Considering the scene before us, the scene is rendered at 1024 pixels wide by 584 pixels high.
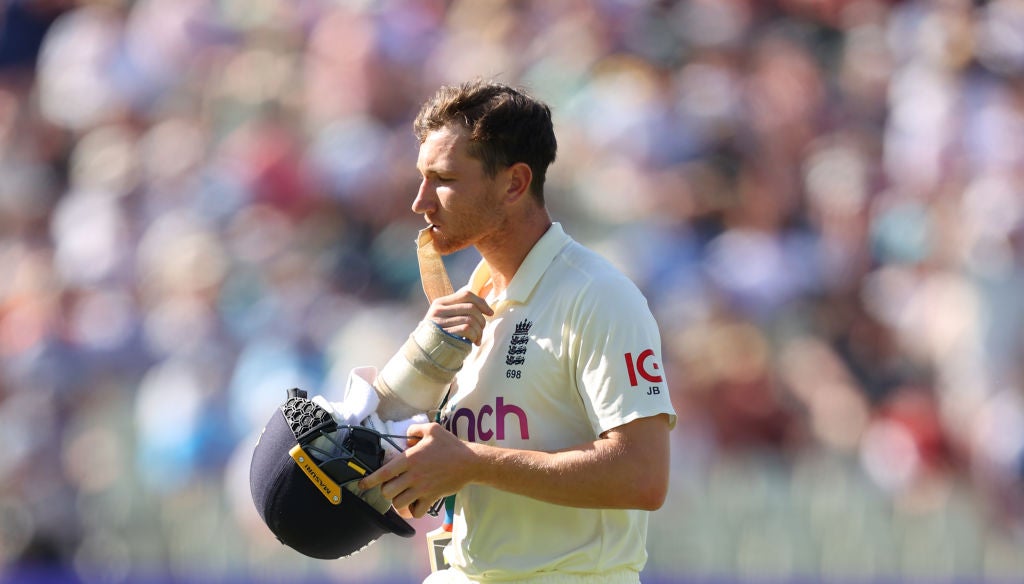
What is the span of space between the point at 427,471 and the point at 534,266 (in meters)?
0.65

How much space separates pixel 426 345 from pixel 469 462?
1.14 feet

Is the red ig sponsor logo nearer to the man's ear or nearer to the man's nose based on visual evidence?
the man's ear

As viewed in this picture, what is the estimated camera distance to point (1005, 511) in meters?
6.93

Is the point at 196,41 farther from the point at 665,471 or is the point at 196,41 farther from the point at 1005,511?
the point at 665,471

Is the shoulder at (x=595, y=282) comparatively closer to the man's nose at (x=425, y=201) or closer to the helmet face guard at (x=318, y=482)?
the man's nose at (x=425, y=201)

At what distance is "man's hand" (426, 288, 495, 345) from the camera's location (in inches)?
142

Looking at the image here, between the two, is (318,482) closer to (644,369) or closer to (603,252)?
(644,369)

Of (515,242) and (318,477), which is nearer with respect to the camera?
(318,477)

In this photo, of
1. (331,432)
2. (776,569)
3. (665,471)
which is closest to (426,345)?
(331,432)

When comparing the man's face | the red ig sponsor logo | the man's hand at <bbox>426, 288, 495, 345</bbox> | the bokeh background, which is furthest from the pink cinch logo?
the bokeh background

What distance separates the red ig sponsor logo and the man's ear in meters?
0.55

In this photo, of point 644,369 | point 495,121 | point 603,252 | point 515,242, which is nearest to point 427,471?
point 644,369

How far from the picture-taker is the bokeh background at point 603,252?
23.5ft

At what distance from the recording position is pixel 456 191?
3727mm
